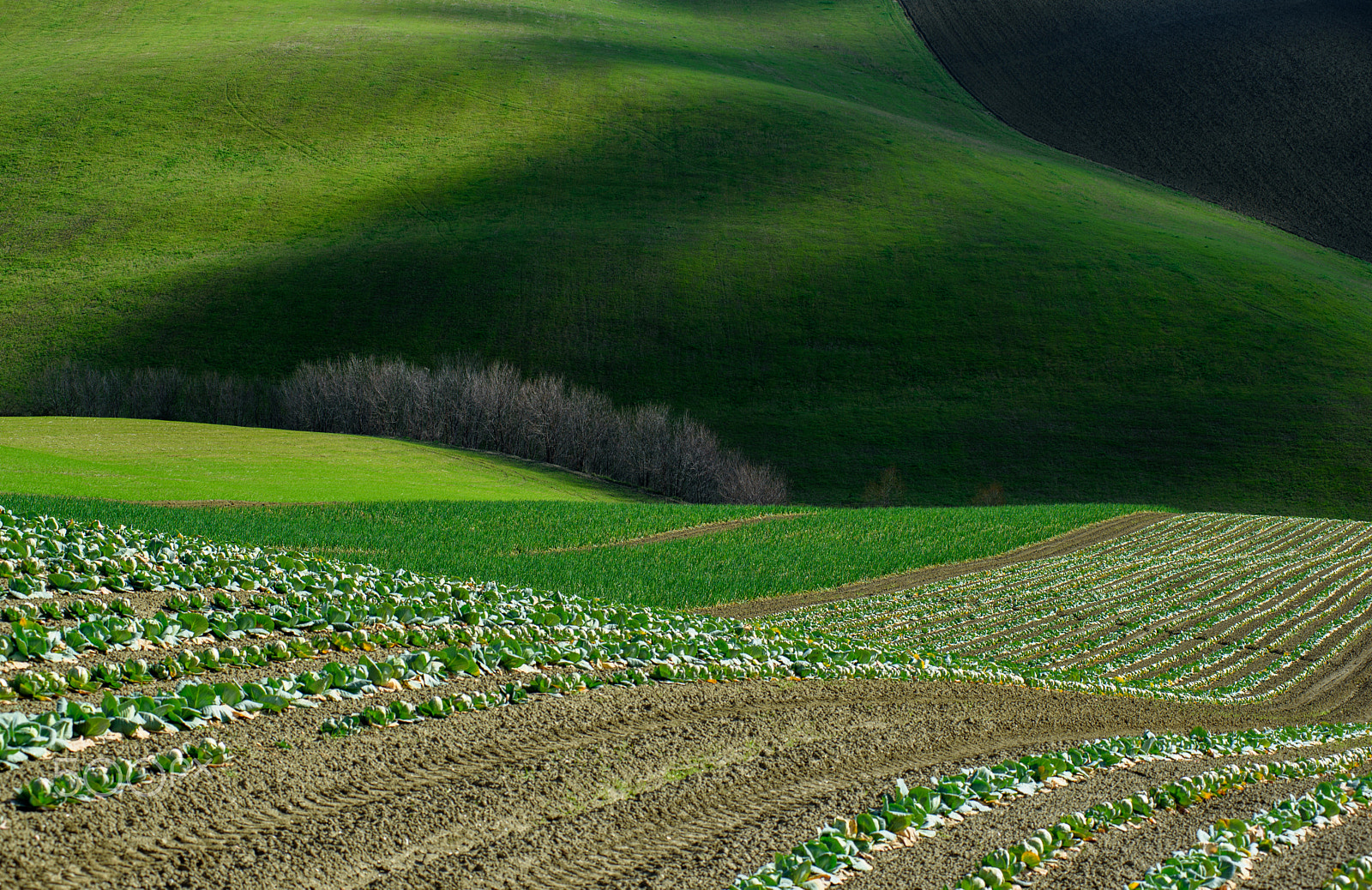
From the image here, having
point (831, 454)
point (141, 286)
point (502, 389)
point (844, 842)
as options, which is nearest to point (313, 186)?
point (141, 286)

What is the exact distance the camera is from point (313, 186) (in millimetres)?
93938

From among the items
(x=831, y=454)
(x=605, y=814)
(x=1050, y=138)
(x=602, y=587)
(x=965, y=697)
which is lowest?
(x=831, y=454)

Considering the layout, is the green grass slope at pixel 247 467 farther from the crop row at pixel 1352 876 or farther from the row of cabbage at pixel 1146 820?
the crop row at pixel 1352 876

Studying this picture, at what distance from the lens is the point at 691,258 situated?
282ft

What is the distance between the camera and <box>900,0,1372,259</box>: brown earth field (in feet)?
A: 363

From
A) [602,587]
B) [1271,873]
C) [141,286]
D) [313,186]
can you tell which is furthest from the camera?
[313,186]

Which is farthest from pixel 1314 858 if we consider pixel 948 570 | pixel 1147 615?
pixel 948 570

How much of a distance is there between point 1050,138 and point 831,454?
6904cm

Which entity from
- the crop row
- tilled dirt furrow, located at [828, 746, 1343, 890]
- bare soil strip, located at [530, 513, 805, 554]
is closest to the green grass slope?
bare soil strip, located at [530, 513, 805, 554]

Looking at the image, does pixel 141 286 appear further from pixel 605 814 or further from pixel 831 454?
pixel 605 814

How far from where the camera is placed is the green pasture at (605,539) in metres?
25.2

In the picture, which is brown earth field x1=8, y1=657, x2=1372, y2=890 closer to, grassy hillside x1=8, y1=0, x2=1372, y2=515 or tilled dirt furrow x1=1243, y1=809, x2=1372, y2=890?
tilled dirt furrow x1=1243, y1=809, x2=1372, y2=890

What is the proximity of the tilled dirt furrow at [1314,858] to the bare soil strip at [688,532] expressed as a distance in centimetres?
2223

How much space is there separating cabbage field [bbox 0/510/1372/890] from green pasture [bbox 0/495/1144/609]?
833 centimetres
